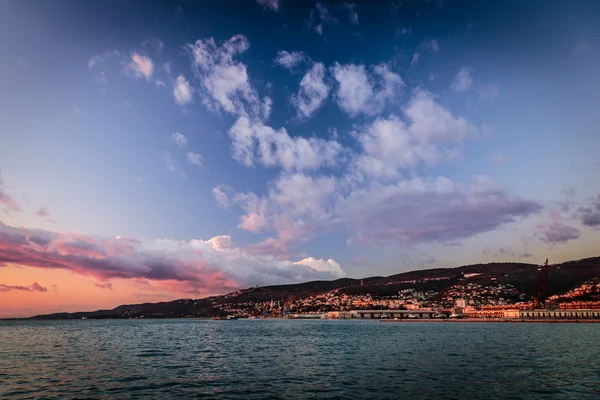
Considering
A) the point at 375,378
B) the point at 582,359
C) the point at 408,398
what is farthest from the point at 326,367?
the point at 582,359

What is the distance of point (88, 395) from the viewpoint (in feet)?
104

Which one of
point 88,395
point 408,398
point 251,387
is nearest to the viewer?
point 408,398

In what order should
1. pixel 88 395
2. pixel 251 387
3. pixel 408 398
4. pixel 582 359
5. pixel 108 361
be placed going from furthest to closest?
pixel 108 361, pixel 582 359, pixel 251 387, pixel 88 395, pixel 408 398

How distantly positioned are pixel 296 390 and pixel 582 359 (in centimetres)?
4292

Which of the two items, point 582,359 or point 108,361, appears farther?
point 108,361

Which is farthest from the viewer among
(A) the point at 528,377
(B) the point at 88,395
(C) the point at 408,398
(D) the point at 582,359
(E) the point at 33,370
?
(D) the point at 582,359

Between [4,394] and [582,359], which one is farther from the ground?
[4,394]

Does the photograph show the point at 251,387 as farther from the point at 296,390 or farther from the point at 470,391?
the point at 470,391

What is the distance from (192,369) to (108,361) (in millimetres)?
16826

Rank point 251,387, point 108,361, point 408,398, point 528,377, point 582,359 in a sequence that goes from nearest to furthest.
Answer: point 408,398 < point 251,387 < point 528,377 < point 582,359 < point 108,361

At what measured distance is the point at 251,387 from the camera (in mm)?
34875

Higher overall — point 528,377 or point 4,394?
point 4,394

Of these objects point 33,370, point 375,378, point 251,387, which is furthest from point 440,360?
point 33,370

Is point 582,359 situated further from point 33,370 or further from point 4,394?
point 33,370
